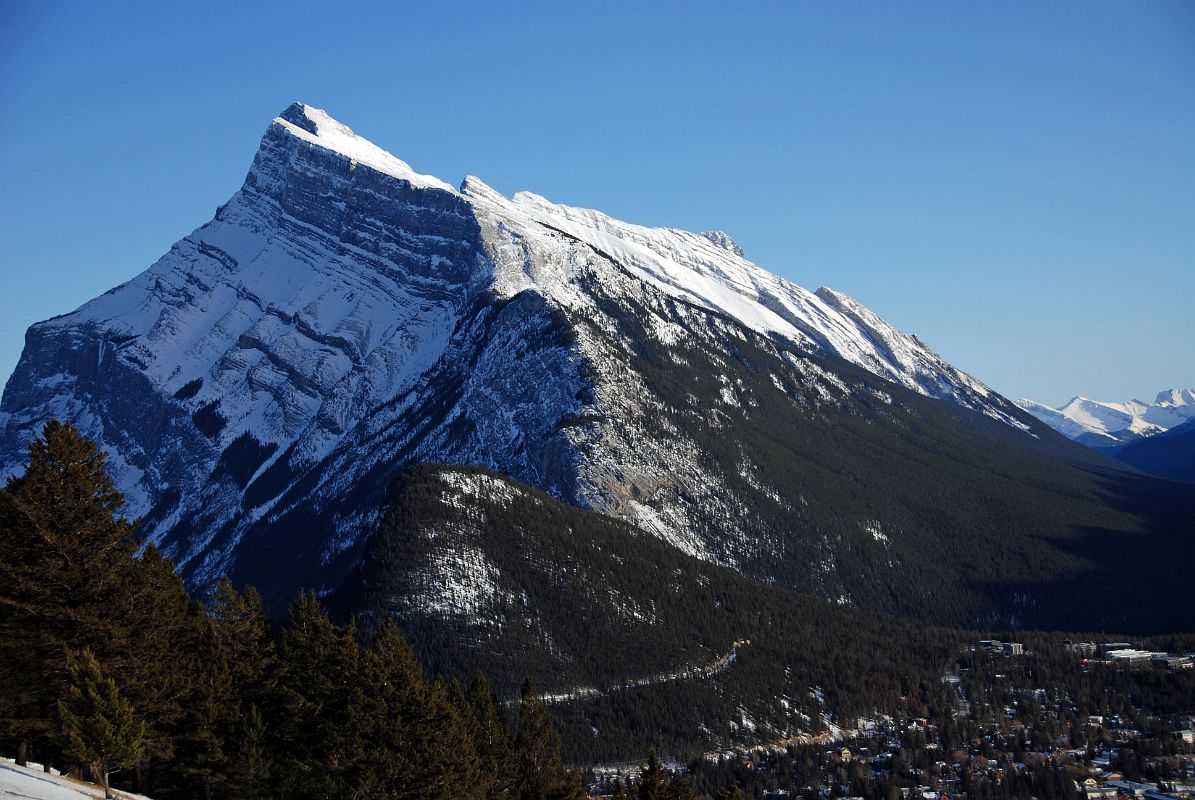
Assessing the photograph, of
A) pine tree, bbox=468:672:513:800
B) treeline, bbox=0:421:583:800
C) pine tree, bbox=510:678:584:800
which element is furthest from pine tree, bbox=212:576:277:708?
pine tree, bbox=510:678:584:800

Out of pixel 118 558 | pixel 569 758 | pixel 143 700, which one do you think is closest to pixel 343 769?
pixel 143 700

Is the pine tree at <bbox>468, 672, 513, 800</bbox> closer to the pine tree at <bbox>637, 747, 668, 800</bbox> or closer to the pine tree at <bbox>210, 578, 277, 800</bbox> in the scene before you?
the pine tree at <bbox>637, 747, 668, 800</bbox>

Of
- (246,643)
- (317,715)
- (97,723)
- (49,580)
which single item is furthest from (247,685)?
(97,723)

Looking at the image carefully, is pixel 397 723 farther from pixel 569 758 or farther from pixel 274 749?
pixel 569 758

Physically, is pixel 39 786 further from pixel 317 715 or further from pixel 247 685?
pixel 247 685

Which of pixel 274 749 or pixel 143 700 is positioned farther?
pixel 274 749
